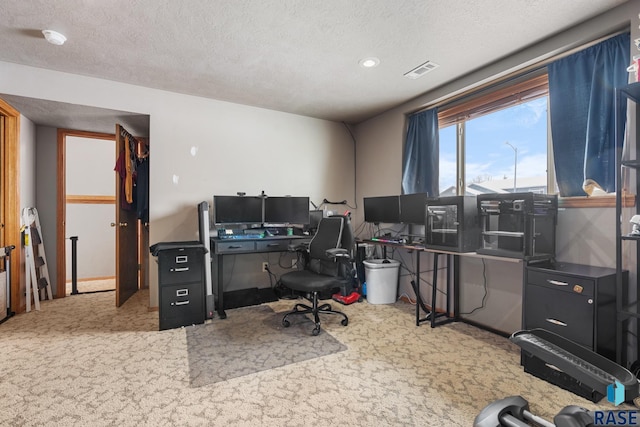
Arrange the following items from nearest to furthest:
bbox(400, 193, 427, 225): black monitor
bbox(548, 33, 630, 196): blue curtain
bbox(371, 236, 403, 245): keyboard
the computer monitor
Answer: bbox(548, 33, 630, 196): blue curtain, bbox(400, 193, 427, 225): black monitor, bbox(371, 236, 403, 245): keyboard, the computer monitor

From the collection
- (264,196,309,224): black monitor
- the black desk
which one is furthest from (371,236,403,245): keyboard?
(264,196,309,224): black monitor

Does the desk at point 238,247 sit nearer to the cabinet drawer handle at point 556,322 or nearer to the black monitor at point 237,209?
the black monitor at point 237,209

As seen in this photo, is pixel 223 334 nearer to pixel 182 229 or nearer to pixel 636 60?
pixel 182 229

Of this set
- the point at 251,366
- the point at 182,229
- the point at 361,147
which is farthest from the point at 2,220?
the point at 361,147

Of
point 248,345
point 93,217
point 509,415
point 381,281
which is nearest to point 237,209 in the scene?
point 248,345

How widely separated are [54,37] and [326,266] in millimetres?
2911

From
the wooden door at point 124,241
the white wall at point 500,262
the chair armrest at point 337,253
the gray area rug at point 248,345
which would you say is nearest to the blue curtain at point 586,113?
the white wall at point 500,262

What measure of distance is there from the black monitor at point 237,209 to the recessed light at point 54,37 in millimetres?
1826

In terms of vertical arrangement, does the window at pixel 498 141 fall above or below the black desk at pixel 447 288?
above

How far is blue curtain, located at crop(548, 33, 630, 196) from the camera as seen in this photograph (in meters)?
2.15

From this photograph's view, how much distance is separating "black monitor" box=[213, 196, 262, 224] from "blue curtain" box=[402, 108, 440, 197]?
187 cm

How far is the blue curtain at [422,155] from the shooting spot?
3582 mm

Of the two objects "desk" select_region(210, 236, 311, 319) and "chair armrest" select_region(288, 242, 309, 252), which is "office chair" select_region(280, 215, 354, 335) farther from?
"desk" select_region(210, 236, 311, 319)

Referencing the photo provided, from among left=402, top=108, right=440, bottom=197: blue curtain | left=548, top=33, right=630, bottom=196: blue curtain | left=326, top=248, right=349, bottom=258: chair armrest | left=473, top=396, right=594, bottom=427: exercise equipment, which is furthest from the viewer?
left=402, top=108, right=440, bottom=197: blue curtain
